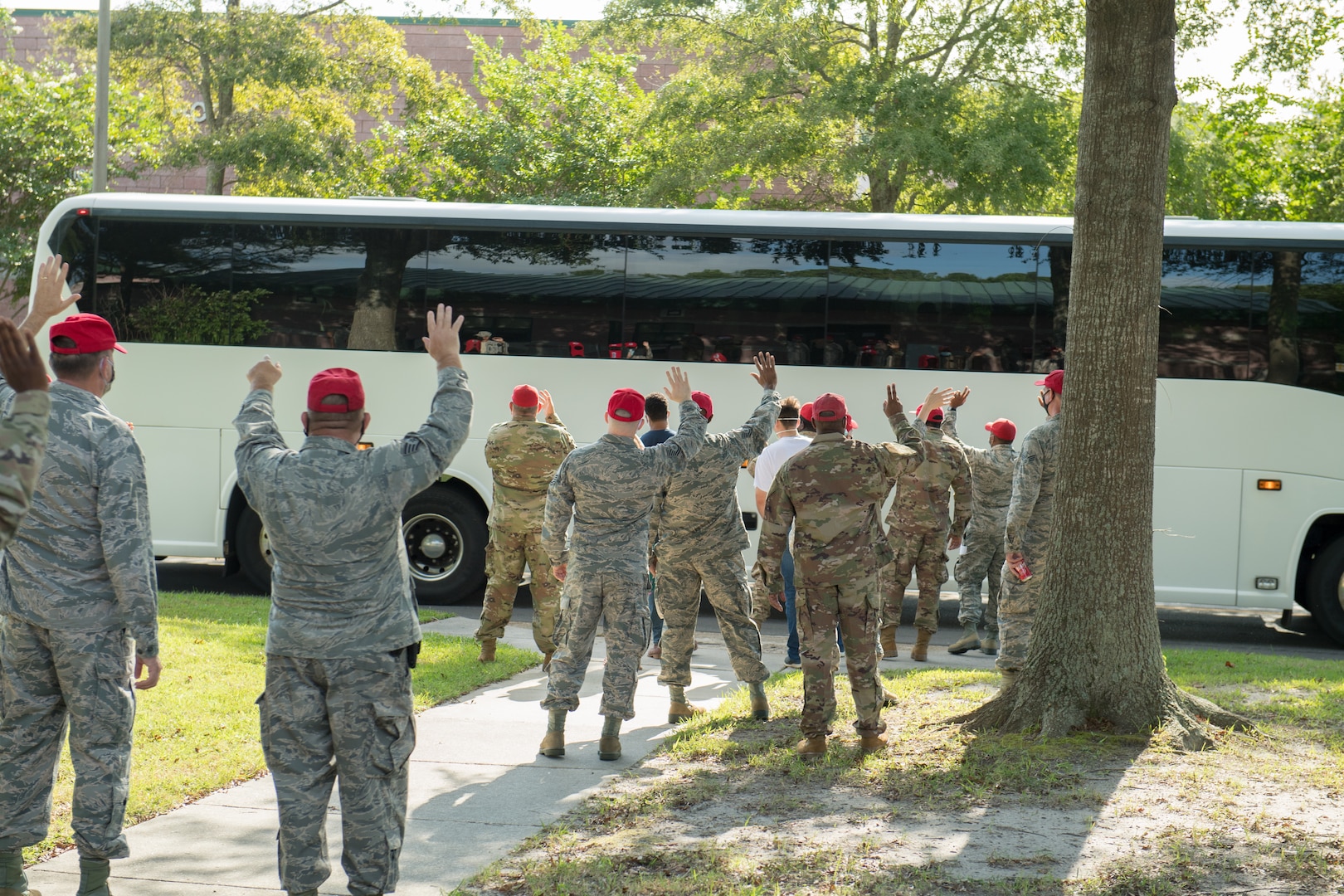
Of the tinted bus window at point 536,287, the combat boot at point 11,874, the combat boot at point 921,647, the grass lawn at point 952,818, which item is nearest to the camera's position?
the combat boot at point 11,874

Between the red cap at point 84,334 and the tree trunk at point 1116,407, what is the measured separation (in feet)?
15.5

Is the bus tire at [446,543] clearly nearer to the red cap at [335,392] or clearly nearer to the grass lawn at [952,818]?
the grass lawn at [952,818]

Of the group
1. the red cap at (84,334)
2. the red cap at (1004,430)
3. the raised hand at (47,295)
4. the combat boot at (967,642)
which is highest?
the raised hand at (47,295)

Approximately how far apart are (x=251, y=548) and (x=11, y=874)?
7.66 metres

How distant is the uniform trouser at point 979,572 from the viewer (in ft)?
32.1

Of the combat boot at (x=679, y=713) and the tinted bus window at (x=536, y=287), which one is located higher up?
the tinted bus window at (x=536, y=287)

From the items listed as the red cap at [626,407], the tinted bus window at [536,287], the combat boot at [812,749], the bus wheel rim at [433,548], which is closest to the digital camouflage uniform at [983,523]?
the tinted bus window at [536,287]

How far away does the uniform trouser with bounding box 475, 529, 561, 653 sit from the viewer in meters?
8.75

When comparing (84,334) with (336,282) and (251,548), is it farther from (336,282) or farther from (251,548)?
(251,548)

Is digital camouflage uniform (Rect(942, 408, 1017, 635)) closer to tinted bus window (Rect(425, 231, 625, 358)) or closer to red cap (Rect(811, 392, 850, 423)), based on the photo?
tinted bus window (Rect(425, 231, 625, 358))

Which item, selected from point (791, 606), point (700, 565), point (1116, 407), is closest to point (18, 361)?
point (700, 565)

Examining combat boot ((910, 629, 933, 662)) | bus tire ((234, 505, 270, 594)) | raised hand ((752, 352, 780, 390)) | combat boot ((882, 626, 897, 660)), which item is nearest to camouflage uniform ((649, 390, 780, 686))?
raised hand ((752, 352, 780, 390))

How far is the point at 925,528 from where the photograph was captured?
31.3 ft

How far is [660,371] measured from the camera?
1123 centimetres
